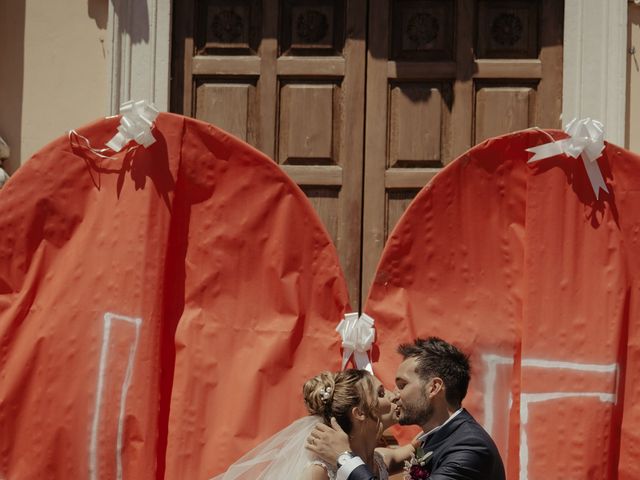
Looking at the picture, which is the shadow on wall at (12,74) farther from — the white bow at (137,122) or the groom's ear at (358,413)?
the groom's ear at (358,413)

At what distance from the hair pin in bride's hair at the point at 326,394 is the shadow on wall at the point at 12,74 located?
1.77 meters

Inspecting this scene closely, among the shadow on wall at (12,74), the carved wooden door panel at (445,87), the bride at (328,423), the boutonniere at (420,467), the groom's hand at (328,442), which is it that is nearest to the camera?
the boutonniere at (420,467)

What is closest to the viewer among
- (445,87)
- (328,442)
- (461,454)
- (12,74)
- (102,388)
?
(461,454)

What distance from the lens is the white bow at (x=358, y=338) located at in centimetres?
427

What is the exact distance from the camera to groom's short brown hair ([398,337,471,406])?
3.88 meters

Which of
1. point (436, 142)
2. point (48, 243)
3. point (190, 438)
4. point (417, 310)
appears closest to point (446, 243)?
point (417, 310)

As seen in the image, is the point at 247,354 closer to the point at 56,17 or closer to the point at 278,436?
the point at 278,436

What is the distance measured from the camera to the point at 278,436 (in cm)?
420

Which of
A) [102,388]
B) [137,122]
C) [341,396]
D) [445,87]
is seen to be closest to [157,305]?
[102,388]

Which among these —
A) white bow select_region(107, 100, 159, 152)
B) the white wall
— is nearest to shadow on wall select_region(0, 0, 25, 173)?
the white wall

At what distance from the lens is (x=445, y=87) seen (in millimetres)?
4910

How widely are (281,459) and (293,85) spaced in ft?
5.37

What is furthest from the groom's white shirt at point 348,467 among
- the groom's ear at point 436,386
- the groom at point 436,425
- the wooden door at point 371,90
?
the wooden door at point 371,90

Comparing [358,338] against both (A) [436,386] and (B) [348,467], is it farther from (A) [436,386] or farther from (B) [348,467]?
(B) [348,467]
